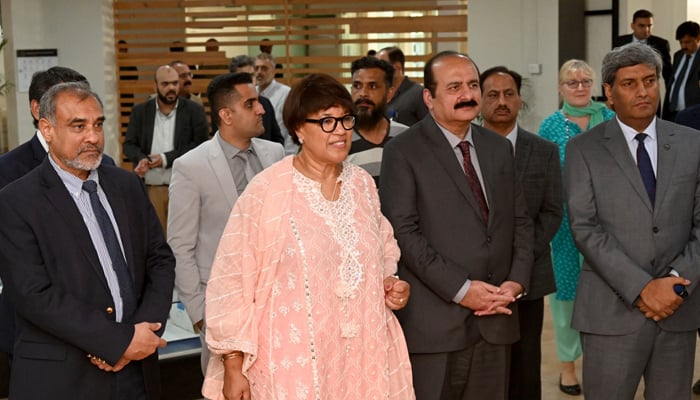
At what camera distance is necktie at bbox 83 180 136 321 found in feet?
10.6

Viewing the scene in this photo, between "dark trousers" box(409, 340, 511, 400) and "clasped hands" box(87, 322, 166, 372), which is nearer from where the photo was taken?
"clasped hands" box(87, 322, 166, 372)

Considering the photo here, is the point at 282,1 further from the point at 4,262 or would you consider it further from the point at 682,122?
the point at 4,262

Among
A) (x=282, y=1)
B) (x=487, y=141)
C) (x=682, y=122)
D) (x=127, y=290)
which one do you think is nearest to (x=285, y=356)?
(x=127, y=290)

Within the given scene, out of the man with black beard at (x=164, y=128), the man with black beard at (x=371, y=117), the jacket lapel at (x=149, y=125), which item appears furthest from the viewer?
the jacket lapel at (x=149, y=125)

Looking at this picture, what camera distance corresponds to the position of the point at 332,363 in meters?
3.05

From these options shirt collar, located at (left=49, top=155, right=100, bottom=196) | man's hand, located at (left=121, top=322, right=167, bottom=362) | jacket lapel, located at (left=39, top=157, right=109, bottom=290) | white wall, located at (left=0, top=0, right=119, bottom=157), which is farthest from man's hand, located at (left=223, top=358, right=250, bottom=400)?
white wall, located at (left=0, top=0, right=119, bottom=157)

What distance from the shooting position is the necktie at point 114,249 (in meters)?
3.23

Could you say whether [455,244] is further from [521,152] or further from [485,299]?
[521,152]

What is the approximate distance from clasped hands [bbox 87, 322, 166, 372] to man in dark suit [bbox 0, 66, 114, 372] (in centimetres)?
56

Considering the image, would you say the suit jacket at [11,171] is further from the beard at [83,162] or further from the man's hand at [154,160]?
the man's hand at [154,160]

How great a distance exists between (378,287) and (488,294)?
58cm

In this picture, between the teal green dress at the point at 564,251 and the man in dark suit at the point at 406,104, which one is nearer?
the teal green dress at the point at 564,251

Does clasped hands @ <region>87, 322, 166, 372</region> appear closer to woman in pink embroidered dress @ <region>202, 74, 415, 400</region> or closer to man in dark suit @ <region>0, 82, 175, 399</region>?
man in dark suit @ <region>0, 82, 175, 399</region>

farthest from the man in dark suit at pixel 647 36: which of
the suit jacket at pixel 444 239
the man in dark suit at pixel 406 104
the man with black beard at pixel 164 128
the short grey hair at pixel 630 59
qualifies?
the suit jacket at pixel 444 239
